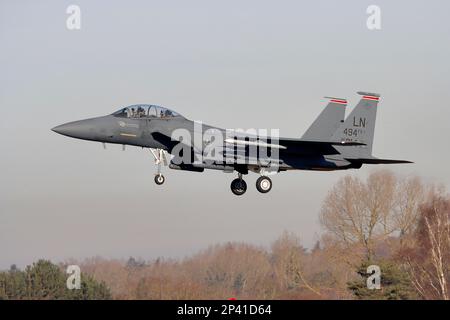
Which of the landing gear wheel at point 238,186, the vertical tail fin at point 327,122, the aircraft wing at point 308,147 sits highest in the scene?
the vertical tail fin at point 327,122

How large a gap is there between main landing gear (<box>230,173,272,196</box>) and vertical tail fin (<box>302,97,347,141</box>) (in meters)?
2.40

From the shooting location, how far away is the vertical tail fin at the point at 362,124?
3041 cm

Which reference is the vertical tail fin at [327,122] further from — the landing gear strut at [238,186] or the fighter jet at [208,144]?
the landing gear strut at [238,186]

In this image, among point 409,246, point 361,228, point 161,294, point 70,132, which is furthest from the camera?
point 361,228

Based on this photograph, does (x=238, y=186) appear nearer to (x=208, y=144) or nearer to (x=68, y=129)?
(x=208, y=144)

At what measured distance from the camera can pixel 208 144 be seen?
92.9ft

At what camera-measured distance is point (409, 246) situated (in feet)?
137

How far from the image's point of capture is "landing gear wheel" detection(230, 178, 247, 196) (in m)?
29.5

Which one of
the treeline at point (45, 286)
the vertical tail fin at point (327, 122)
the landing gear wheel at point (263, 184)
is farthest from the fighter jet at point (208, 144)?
the treeline at point (45, 286)

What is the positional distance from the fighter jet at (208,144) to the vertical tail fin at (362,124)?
2.47ft
